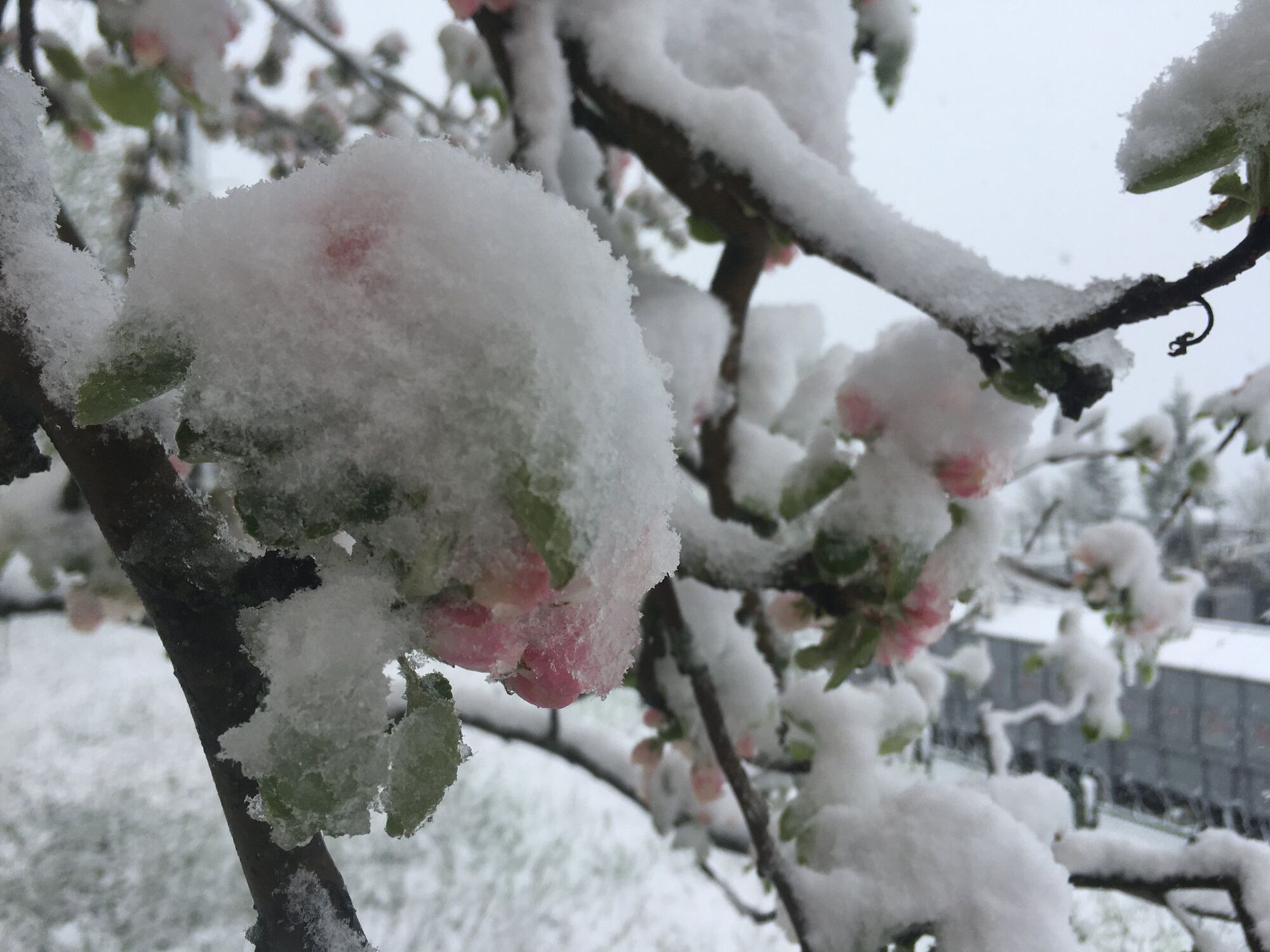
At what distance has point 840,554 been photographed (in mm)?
510

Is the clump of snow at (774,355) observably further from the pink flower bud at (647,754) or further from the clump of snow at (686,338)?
the pink flower bud at (647,754)

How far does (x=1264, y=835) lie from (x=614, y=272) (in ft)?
7.96

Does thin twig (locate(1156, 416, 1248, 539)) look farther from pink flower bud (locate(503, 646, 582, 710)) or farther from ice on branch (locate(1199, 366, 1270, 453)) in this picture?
pink flower bud (locate(503, 646, 582, 710))

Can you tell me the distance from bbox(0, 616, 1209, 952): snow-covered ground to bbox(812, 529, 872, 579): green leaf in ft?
0.88

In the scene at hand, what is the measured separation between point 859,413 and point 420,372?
16.4 inches

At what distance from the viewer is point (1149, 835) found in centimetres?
182

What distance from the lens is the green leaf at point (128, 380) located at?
19cm

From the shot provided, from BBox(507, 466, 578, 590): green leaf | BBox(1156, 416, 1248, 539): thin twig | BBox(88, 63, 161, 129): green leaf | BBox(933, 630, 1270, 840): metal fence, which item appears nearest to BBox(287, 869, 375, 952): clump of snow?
BBox(507, 466, 578, 590): green leaf

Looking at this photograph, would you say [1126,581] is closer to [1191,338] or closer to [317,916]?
[1191,338]

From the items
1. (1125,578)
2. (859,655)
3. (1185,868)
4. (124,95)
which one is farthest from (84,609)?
(1125,578)

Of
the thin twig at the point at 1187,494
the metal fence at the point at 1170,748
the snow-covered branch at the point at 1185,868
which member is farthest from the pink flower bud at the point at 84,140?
the metal fence at the point at 1170,748

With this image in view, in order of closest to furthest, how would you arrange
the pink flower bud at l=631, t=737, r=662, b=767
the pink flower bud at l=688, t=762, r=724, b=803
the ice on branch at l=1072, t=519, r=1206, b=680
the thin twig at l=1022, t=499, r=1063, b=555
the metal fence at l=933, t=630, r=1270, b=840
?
1. the pink flower bud at l=688, t=762, r=724, b=803
2. the pink flower bud at l=631, t=737, r=662, b=767
3. the ice on branch at l=1072, t=519, r=1206, b=680
4. the thin twig at l=1022, t=499, r=1063, b=555
5. the metal fence at l=933, t=630, r=1270, b=840

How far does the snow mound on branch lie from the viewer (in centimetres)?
19

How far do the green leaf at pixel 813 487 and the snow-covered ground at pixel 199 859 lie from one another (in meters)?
0.28
